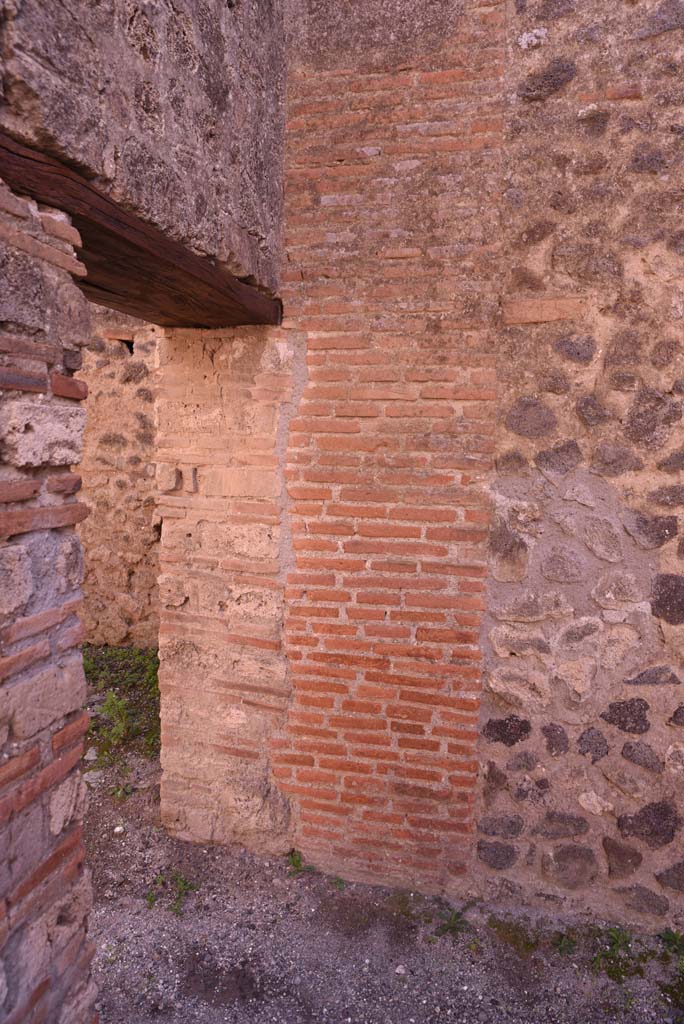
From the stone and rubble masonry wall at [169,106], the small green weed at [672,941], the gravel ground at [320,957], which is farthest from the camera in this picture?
the small green weed at [672,941]

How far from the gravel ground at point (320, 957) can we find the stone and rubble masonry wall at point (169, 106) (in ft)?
9.11

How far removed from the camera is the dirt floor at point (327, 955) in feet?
7.86

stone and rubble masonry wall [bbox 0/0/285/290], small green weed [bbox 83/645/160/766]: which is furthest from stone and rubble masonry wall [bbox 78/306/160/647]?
stone and rubble masonry wall [bbox 0/0/285/290]

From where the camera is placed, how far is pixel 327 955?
8.63ft

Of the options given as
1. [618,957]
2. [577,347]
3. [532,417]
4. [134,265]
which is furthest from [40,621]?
[618,957]

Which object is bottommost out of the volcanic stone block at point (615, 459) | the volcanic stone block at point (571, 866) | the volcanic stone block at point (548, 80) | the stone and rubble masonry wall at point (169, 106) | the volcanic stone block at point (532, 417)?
the volcanic stone block at point (571, 866)

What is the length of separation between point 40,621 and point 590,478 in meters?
2.12

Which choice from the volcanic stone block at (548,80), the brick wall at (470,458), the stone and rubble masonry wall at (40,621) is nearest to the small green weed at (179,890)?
the brick wall at (470,458)

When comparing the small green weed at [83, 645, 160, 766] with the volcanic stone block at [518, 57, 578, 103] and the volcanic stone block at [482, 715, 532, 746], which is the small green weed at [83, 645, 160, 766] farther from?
the volcanic stone block at [518, 57, 578, 103]

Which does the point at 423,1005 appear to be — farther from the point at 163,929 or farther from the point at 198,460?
the point at 198,460

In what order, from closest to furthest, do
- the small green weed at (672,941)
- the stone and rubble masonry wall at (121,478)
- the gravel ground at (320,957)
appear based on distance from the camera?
the gravel ground at (320,957)
the small green weed at (672,941)
the stone and rubble masonry wall at (121,478)

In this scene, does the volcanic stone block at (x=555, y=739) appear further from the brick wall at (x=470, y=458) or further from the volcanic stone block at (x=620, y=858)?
the volcanic stone block at (x=620, y=858)

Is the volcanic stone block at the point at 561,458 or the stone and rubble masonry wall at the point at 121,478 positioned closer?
the volcanic stone block at the point at 561,458

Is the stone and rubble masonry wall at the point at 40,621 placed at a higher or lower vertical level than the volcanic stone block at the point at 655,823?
higher
